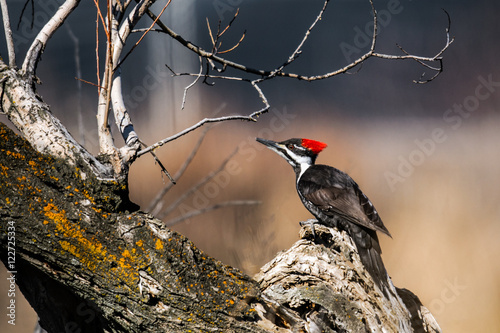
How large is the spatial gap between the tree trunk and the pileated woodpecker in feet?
3.36

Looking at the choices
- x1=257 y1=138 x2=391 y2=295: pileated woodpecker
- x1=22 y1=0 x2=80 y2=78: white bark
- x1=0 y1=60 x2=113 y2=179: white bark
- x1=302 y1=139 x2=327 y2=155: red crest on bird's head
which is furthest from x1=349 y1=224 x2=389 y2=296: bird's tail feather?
x1=22 y1=0 x2=80 y2=78: white bark

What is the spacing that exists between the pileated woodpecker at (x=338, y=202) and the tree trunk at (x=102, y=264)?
102cm

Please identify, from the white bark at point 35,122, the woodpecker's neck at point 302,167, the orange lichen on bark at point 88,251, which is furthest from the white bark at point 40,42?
the woodpecker's neck at point 302,167

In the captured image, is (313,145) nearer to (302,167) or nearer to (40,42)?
(302,167)

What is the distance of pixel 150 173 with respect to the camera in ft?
13.1

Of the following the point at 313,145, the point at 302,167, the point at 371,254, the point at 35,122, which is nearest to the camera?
the point at 35,122

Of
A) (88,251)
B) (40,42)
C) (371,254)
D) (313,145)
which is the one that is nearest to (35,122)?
(40,42)

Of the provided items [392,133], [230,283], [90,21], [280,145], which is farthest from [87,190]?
[392,133]

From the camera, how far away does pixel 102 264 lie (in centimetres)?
151

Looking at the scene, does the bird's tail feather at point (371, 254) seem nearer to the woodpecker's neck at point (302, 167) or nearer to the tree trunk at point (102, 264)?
the woodpecker's neck at point (302, 167)

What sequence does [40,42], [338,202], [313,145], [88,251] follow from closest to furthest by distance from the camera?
[88,251] < [40,42] < [338,202] < [313,145]

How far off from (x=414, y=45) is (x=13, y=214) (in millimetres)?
4073

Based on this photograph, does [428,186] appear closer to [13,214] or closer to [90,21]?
[90,21]

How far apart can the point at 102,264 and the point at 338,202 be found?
193cm
